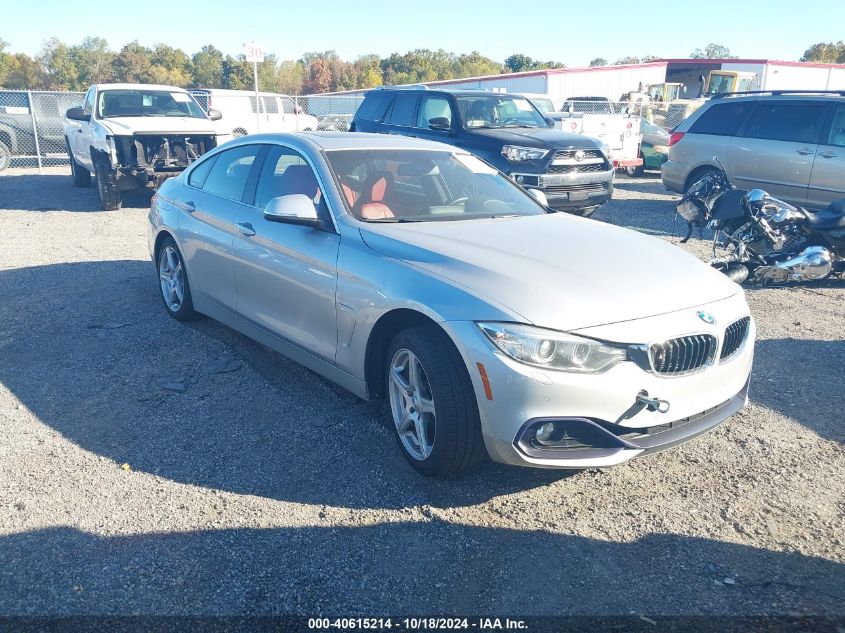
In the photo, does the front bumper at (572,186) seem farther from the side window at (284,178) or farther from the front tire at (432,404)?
the front tire at (432,404)

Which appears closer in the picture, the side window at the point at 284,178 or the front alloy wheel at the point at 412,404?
the front alloy wheel at the point at 412,404

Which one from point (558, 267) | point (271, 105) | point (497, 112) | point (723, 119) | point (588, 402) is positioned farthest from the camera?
point (271, 105)

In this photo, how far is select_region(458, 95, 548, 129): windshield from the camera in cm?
1074

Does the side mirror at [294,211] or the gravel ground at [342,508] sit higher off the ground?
the side mirror at [294,211]

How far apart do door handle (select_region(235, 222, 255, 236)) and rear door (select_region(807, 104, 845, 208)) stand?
8160mm

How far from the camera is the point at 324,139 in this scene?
4.88 metres

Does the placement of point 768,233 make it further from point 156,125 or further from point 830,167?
point 156,125

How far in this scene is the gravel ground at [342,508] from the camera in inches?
110

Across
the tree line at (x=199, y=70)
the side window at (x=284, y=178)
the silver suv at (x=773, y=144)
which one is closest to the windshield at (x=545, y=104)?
the silver suv at (x=773, y=144)

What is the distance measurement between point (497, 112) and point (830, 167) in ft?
15.5

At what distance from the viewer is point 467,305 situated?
3.25 metres

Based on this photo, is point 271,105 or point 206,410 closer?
point 206,410

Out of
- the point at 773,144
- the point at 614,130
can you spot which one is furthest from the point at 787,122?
the point at 614,130

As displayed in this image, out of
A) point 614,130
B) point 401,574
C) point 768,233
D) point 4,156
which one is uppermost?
point 614,130
